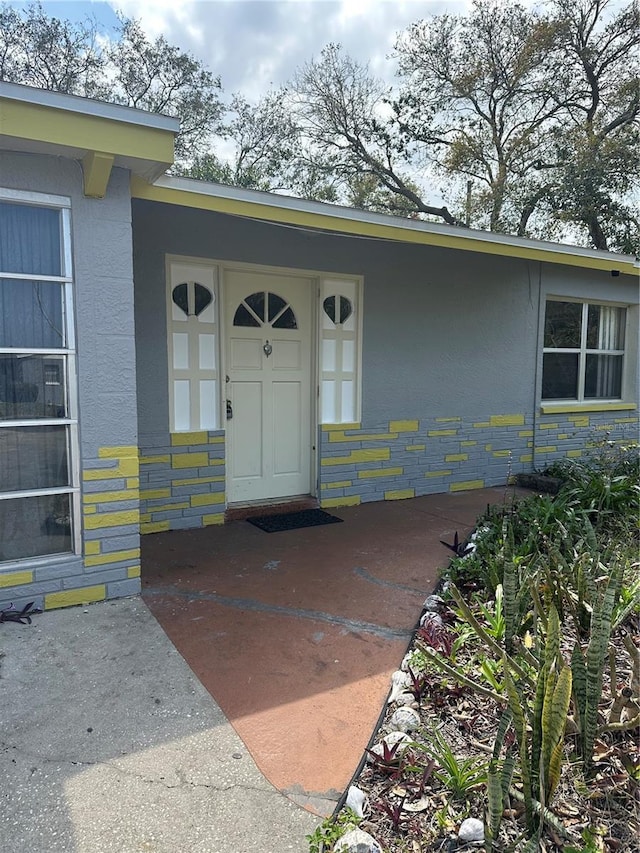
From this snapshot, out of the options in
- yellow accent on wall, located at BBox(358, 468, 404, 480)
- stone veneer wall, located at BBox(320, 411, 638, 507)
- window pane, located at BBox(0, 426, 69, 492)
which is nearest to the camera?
window pane, located at BBox(0, 426, 69, 492)

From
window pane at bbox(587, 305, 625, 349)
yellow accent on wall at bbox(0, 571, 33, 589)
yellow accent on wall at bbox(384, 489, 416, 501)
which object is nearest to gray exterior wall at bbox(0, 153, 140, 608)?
yellow accent on wall at bbox(0, 571, 33, 589)

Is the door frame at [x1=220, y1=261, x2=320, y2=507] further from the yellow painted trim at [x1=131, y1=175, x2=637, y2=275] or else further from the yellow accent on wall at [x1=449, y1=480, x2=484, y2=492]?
the yellow accent on wall at [x1=449, y1=480, x2=484, y2=492]

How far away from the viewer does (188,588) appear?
370 cm

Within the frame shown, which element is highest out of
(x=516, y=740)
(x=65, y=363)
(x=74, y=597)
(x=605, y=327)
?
(x=605, y=327)

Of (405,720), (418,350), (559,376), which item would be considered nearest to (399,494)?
(418,350)

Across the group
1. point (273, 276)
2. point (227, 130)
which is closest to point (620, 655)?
point (273, 276)

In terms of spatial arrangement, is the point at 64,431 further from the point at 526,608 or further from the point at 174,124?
the point at 526,608

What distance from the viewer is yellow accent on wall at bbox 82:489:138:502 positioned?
3369 mm

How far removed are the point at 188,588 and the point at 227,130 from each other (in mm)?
14161

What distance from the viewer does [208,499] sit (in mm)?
5023

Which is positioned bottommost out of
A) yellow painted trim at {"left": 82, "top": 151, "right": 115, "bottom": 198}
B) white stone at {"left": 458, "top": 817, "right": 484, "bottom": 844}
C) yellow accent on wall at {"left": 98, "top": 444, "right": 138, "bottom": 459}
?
white stone at {"left": 458, "top": 817, "right": 484, "bottom": 844}

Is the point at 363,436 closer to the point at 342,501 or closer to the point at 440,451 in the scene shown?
the point at 342,501

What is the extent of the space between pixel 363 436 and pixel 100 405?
9.84 feet

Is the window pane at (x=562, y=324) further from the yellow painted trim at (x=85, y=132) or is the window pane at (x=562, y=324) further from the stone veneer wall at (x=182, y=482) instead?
the yellow painted trim at (x=85, y=132)
